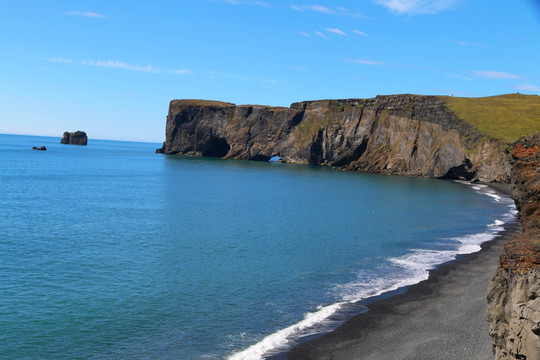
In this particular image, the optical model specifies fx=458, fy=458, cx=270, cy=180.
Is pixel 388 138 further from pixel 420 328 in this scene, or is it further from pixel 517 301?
pixel 517 301

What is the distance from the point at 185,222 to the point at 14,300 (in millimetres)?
29659

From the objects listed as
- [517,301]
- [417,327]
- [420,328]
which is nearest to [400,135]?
[417,327]

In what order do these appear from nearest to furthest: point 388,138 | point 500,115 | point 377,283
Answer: point 377,283 → point 500,115 → point 388,138

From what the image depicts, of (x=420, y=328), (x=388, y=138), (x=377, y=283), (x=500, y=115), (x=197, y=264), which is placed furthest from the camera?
(x=388, y=138)

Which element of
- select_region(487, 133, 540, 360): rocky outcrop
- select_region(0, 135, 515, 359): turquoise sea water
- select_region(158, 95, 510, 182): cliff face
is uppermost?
select_region(158, 95, 510, 182): cliff face

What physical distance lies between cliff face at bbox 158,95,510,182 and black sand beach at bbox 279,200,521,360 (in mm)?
95195

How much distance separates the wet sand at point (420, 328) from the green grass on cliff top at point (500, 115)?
105 metres

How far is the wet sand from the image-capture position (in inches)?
855

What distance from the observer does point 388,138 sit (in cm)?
16062

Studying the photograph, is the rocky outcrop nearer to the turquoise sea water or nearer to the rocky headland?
the turquoise sea water

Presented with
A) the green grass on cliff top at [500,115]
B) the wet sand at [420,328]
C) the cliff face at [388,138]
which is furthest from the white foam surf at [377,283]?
the green grass on cliff top at [500,115]

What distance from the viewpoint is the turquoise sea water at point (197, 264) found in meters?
23.9

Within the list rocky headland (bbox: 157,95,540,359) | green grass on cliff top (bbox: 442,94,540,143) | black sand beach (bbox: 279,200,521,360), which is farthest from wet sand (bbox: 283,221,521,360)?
green grass on cliff top (bbox: 442,94,540,143)

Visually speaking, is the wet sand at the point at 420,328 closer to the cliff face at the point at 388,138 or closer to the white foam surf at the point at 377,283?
the white foam surf at the point at 377,283
